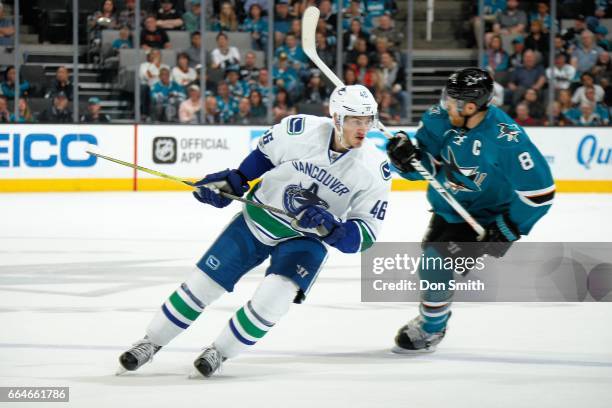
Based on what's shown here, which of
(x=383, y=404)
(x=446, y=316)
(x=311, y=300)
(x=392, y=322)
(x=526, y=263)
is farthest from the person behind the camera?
(x=526, y=263)

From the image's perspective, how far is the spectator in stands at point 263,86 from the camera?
12914 millimetres

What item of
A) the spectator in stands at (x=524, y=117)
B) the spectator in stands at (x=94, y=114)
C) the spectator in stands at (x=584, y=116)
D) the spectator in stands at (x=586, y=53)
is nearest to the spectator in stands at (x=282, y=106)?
the spectator in stands at (x=94, y=114)

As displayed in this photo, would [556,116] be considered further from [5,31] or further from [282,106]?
[5,31]

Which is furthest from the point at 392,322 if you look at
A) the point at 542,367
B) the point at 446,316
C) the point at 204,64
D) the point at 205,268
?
the point at 204,64

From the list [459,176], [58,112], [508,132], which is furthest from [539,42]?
[508,132]

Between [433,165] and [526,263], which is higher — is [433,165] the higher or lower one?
the higher one

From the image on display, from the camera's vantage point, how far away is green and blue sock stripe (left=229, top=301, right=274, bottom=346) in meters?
3.90

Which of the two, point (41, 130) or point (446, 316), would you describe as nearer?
point (446, 316)

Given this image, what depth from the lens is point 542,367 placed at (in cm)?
421

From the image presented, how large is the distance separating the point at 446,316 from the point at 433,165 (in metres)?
0.62

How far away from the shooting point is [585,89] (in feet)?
44.0

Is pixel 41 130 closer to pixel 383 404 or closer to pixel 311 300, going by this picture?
pixel 311 300

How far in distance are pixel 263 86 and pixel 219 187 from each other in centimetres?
878

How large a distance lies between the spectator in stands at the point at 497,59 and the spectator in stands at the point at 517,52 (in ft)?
0.19
